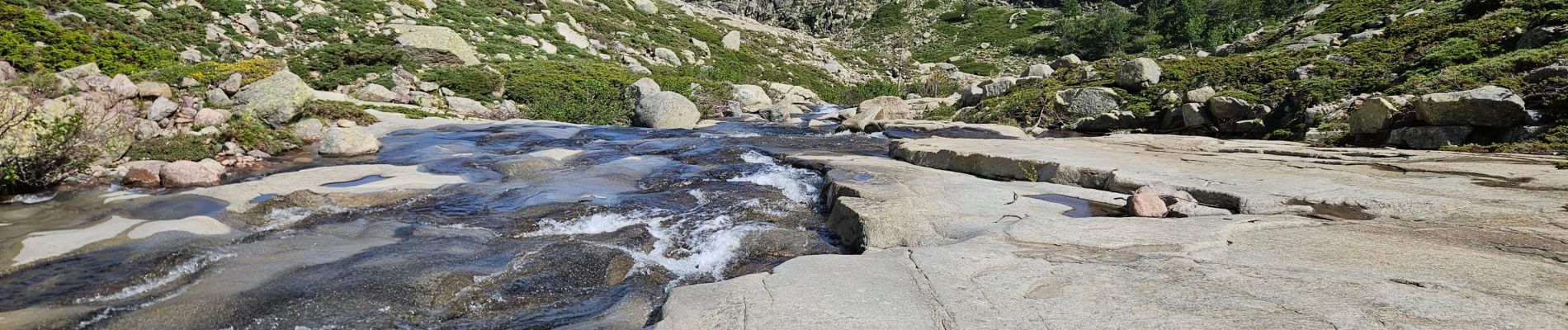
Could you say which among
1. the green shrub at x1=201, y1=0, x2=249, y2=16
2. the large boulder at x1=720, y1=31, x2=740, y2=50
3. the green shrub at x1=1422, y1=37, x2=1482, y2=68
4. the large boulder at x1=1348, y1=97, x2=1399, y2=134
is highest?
the large boulder at x1=720, y1=31, x2=740, y2=50

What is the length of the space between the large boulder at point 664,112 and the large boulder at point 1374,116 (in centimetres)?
1724

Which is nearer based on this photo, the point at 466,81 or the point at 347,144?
the point at 347,144

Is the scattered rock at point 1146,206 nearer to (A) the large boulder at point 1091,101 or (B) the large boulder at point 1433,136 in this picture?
(B) the large boulder at point 1433,136

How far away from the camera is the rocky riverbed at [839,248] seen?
3.81 meters

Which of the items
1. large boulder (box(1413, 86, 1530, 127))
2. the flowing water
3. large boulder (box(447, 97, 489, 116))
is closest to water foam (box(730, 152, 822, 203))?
the flowing water

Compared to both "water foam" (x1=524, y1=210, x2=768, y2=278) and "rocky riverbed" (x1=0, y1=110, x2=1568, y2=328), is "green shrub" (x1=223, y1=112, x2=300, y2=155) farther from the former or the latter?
"water foam" (x1=524, y1=210, x2=768, y2=278)

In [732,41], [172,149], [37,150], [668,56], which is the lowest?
[172,149]

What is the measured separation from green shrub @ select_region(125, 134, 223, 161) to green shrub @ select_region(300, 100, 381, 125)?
4.80 m

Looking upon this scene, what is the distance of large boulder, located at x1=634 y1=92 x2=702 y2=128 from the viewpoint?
2198 centimetres

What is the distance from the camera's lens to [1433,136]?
429 inches

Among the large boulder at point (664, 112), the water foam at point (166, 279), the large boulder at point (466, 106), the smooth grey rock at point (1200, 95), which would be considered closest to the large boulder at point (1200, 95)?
the smooth grey rock at point (1200, 95)

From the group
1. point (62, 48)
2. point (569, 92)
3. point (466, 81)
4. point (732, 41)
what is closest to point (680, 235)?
point (569, 92)

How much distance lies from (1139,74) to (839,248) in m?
17.6

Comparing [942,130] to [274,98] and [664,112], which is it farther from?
[274,98]
